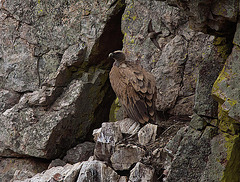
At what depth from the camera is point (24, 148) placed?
10.5 metres

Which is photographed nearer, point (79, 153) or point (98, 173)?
point (98, 173)

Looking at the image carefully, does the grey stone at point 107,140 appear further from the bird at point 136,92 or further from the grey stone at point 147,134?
the bird at point 136,92

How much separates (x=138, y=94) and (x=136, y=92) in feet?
0.19

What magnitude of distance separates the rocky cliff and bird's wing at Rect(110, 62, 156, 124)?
0.26 metres

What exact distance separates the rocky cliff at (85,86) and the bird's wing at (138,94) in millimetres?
261

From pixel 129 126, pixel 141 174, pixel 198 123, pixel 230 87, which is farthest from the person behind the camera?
pixel 129 126

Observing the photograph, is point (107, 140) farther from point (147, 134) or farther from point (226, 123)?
point (226, 123)

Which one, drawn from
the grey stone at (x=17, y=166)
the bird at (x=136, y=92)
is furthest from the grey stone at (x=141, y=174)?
the grey stone at (x=17, y=166)

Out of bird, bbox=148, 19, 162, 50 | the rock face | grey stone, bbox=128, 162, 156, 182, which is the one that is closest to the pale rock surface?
the rock face

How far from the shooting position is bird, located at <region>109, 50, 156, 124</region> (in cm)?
748

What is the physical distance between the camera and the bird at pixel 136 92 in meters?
7.48

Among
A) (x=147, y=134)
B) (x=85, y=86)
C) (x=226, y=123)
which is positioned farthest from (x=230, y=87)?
(x=85, y=86)

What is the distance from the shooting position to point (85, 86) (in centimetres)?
1071

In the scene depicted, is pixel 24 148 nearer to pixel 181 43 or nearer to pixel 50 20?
pixel 50 20
